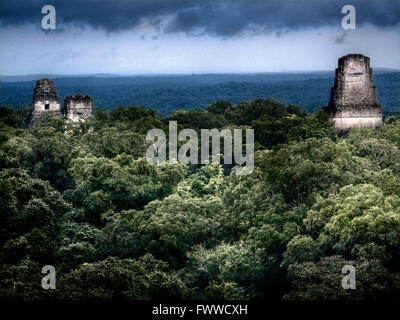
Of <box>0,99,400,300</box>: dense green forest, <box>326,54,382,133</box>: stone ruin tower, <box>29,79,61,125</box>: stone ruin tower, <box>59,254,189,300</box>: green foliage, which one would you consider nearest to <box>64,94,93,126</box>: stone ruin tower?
<box>29,79,61,125</box>: stone ruin tower

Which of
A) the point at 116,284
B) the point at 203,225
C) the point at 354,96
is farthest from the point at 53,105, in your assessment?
the point at 116,284

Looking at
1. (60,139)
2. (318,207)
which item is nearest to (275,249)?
(318,207)

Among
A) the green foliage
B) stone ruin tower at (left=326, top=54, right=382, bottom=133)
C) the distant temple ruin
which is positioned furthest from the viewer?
the distant temple ruin

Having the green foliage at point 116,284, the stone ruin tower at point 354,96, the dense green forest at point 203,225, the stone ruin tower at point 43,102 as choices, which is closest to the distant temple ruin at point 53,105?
the stone ruin tower at point 43,102

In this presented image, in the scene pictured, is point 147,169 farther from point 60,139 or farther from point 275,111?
point 275,111

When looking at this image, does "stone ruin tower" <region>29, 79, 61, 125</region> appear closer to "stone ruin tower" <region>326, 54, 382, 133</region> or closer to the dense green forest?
the dense green forest

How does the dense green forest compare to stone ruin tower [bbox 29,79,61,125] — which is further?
stone ruin tower [bbox 29,79,61,125]

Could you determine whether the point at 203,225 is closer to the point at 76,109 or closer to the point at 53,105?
the point at 76,109
